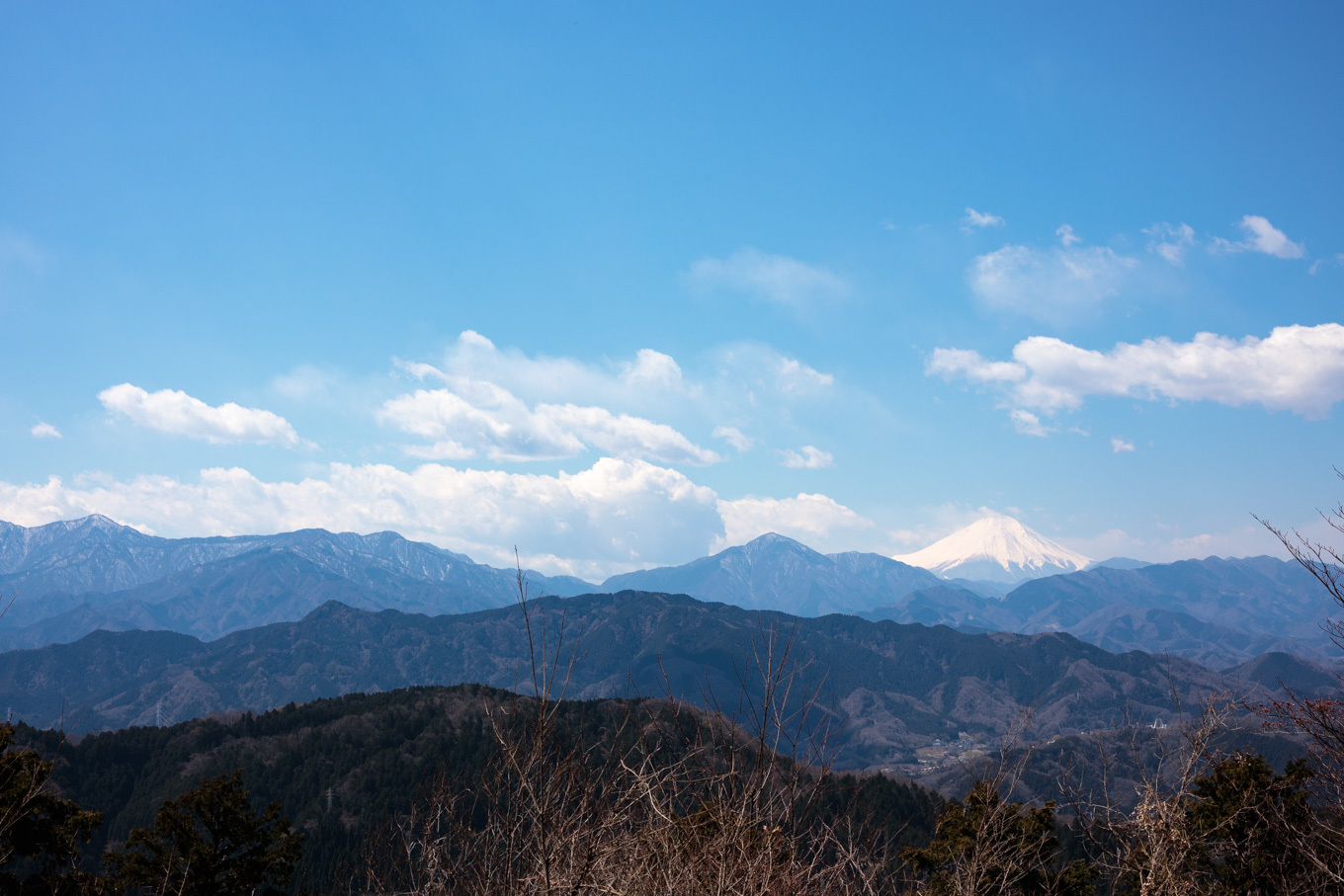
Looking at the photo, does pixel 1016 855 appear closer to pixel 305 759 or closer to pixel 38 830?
pixel 38 830

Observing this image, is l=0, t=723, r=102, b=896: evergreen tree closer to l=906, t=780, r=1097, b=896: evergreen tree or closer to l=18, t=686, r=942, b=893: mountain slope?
l=906, t=780, r=1097, b=896: evergreen tree

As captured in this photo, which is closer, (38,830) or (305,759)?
(38,830)

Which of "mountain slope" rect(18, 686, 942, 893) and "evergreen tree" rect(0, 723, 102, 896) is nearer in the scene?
"evergreen tree" rect(0, 723, 102, 896)

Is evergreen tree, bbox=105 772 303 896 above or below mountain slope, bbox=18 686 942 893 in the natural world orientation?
above

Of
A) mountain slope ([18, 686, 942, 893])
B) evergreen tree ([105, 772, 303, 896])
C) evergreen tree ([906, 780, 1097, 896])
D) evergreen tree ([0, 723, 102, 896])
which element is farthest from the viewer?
mountain slope ([18, 686, 942, 893])

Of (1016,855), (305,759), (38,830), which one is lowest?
(305,759)

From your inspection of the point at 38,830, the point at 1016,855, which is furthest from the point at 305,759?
the point at 1016,855

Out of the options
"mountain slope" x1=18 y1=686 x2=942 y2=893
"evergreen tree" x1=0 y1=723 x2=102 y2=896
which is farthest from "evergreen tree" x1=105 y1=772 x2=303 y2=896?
"mountain slope" x1=18 y1=686 x2=942 y2=893

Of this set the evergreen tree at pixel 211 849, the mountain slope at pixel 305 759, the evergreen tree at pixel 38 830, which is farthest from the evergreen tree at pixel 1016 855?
the mountain slope at pixel 305 759

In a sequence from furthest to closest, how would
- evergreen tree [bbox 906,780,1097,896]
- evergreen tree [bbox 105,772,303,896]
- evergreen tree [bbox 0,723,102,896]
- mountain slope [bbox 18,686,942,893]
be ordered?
mountain slope [bbox 18,686,942,893] < evergreen tree [bbox 105,772,303,896] < evergreen tree [bbox 906,780,1097,896] < evergreen tree [bbox 0,723,102,896]

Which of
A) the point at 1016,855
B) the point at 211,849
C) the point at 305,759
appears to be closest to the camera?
the point at 1016,855

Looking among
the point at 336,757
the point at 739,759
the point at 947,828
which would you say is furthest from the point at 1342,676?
the point at 336,757

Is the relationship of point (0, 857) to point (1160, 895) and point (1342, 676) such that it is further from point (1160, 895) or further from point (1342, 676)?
point (1342, 676)

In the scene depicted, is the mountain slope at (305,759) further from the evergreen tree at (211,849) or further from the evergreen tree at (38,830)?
the evergreen tree at (38,830)
